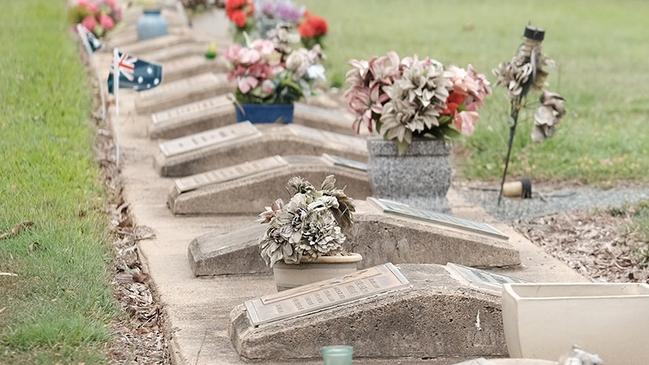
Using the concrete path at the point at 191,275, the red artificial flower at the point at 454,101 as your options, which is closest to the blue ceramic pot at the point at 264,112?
the concrete path at the point at 191,275

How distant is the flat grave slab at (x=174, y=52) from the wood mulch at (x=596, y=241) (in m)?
8.82

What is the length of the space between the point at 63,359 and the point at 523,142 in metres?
7.40

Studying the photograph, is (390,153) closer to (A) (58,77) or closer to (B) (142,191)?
(B) (142,191)

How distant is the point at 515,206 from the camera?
35.2ft

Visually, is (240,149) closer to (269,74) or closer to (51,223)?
(269,74)

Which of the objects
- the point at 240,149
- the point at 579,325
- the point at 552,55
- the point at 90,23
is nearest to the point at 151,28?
the point at 90,23

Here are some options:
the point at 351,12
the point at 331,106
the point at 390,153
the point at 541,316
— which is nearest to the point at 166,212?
the point at 390,153

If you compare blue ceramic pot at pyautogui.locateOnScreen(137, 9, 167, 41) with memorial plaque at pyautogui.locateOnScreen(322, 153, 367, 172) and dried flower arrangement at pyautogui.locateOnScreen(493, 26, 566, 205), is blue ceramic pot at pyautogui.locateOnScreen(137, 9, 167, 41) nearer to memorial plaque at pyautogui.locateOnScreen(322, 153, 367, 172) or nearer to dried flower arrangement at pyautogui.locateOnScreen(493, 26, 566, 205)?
memorial plaque at pyautogui.locateOnScreen(322, 153, 367, 172)

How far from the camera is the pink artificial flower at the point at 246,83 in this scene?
1195cm

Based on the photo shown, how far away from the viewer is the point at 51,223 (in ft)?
28.2

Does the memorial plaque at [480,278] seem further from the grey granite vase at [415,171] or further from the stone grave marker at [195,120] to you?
the stone grave marker at [195,120]

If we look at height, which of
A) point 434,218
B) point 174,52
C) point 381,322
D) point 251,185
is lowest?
point 174,52

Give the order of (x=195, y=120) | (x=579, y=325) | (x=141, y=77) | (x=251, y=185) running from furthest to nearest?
(x=195, y=120)
(x=141, y=77)
(x=251, y=185)
(x=579, y=325)

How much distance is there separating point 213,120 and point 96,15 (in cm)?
787
